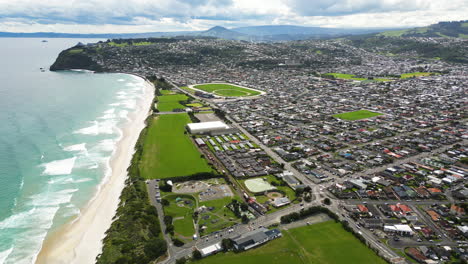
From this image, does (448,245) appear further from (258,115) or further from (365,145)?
(258,115)

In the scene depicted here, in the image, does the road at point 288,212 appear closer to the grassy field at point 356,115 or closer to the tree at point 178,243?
the tree at point 178,243

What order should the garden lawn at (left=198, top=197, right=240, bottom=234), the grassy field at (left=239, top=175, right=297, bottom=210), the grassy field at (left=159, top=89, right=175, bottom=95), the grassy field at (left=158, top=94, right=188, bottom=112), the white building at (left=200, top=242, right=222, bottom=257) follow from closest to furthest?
the white building at (left=200, top=242, right=222, bottom=257) → the garden lawn at (left=198, top=197, right=240, bottom=234) → the grassy field at (left=239, top=175, right=297, bottom=210) → the grassy field at (left=158, top=94, right=188, bottom=112) → the grassy field at (left=159, top=89, right=175, bottom=95)

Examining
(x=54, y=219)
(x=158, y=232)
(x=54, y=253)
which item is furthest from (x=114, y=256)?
(x=54, y=219)

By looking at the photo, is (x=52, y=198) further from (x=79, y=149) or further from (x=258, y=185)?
(x=258, y=185)

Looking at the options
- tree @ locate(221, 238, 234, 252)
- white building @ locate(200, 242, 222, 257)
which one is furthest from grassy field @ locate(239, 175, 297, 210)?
white building @ locate(200, 242, 222, 257)

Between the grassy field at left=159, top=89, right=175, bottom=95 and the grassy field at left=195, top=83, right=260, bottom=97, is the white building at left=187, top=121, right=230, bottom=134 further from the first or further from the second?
the grassy field at left=159, top=89, right=175, bottom=95

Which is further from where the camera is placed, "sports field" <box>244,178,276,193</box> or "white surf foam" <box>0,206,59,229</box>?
"sports field" <box>244,178,276,193</box>
